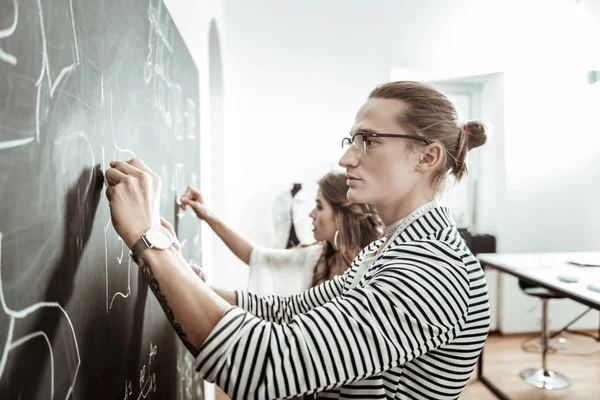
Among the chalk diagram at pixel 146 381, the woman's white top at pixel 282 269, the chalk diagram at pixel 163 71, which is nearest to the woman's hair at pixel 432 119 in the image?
the chalk diagram at pixel 163 71

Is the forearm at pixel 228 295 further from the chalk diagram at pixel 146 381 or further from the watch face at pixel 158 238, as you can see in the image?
the watch face at pixel 158 238

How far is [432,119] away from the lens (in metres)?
1.04

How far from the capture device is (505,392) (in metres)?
3.18

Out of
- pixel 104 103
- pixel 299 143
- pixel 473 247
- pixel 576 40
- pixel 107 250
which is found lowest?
pixel 473 247

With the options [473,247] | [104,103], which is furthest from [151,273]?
[473,247]

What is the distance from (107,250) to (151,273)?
0.13 meters

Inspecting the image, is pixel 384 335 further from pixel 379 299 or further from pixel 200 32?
pixel 200 32

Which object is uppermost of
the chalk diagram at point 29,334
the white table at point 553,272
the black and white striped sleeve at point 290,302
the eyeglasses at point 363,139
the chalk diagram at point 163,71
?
the chalk diagram at point 163,71

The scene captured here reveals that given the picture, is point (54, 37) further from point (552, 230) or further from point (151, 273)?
point (552, 230)

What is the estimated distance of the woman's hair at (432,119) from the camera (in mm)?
1024

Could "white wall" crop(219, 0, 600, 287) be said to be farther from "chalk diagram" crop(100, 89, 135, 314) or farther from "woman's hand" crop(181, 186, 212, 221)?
"chalk diagram" crop(100, 89, 135, 314)

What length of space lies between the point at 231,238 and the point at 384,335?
56.5 inches

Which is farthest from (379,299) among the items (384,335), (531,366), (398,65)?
(398,65)

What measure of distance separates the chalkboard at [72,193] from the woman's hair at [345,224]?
104 cm
